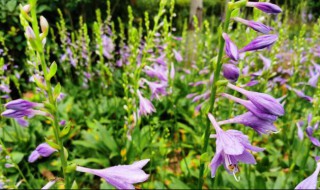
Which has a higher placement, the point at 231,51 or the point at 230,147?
the point at 231,51

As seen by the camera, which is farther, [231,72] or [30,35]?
[231,72]

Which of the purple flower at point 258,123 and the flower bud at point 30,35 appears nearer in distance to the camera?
the flower bud at point 30,35

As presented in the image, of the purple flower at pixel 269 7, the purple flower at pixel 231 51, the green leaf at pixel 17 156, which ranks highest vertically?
the purple flower at pixel 269 7

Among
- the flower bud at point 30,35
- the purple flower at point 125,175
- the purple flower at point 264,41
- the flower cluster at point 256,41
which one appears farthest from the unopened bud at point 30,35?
the purple flower at point 264,41

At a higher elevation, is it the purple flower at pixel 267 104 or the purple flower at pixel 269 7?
the purple flower at pixel 269 7

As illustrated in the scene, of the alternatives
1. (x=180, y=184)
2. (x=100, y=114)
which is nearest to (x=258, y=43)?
(x=180, y=184)

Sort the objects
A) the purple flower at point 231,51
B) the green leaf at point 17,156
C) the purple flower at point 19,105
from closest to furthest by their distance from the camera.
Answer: the purple flower at point 19,105 → the purple flower at point 231,51 → the green leaf at point 17,156

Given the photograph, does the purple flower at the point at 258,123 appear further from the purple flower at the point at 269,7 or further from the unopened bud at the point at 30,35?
the unopened bud at the point at 30,35

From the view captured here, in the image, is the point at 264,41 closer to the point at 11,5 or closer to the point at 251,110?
the point at 251,110

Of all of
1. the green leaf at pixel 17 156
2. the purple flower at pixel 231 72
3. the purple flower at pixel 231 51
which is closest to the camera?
the purple flower at pixel 231 51

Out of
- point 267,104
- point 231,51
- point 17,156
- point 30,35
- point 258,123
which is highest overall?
point 30,35

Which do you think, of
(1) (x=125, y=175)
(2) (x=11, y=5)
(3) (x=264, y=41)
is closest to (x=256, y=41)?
(3) (x=264, y=41)

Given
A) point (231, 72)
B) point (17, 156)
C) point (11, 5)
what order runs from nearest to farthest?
point (231, 72), point (17, 156), point (11, 5)

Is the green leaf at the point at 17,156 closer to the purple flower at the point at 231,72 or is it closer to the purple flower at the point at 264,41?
the purple flower at the point at 231,72
